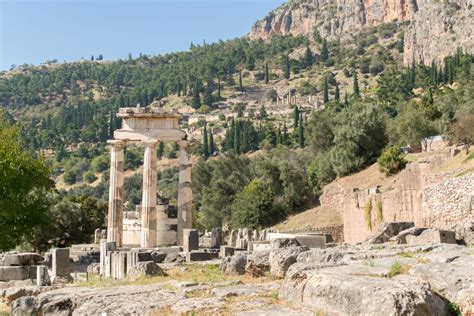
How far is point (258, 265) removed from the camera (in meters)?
13.0

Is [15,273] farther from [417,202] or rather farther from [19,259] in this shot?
[417,202]

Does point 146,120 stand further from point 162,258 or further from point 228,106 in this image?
point 228,106

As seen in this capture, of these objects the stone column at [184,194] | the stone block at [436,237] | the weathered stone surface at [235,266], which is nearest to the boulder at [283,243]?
the stone block at [436,237]

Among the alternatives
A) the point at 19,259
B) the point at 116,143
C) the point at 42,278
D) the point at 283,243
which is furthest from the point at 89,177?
the point at 283,243

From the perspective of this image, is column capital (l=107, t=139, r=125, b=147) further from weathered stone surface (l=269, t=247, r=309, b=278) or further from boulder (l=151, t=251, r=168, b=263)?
weathered stone surface (l=269, t=247, r=309, b=278)

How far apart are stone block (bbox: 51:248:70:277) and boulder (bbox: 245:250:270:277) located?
12.8 m

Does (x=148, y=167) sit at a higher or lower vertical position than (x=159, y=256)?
higher

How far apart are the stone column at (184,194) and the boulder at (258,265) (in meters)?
23.6

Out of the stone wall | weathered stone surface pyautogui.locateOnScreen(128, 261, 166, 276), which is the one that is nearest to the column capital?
the stone wall

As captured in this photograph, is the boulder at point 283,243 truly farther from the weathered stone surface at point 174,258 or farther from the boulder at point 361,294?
the boulder at point 361,294

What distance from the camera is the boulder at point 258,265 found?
42.3 feet

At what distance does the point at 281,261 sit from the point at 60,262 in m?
14.5

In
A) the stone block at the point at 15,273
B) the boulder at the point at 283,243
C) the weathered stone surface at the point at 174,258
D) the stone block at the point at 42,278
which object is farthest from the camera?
the weathered stone surface at the point at 174,258

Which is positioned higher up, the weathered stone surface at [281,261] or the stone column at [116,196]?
the stone column at [116,196]
